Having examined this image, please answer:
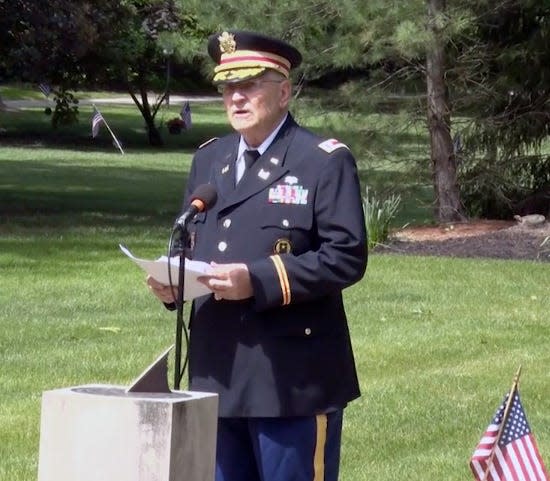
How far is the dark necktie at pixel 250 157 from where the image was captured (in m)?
4.28

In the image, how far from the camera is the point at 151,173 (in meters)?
30.1

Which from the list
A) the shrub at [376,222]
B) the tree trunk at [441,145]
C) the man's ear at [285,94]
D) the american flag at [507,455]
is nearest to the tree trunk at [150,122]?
the tree trunk at [441,145]

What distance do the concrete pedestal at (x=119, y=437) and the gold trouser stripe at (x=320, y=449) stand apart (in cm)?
58

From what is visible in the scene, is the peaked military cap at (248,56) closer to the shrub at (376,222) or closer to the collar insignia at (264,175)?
the collar insignia at (264,175)

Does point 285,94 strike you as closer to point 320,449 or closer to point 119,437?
point 320,449

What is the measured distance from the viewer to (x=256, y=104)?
416cm

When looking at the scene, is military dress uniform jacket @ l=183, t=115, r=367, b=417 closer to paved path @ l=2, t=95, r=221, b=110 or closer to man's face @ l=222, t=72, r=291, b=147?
man's face @ l=222, t=72, r=291, b=147

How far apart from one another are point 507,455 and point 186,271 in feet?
4.60

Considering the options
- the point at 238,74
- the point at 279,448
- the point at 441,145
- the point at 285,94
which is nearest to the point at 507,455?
the point at 279,448

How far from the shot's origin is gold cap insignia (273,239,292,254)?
416 cm

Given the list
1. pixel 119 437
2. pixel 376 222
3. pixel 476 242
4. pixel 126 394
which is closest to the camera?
pixel 119 437

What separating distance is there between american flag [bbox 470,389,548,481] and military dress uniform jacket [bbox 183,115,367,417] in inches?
27.5

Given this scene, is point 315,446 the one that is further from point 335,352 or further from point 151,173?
point 151,173

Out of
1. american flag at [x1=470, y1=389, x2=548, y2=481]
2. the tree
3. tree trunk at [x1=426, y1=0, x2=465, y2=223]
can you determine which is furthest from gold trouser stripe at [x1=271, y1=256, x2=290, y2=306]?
the tree
